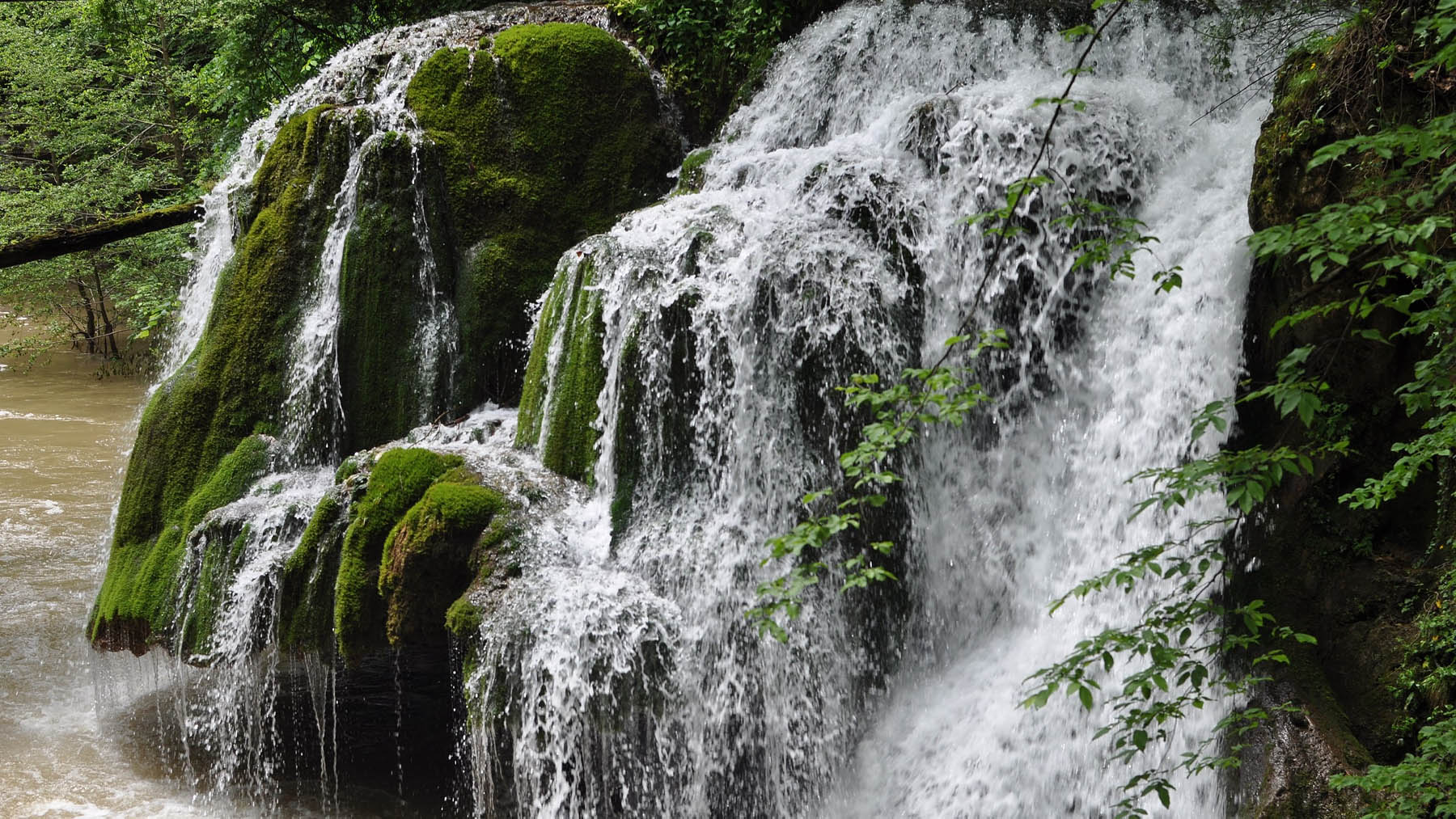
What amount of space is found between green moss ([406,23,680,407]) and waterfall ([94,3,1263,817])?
109 cm

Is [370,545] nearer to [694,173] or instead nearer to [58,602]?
[694,173]

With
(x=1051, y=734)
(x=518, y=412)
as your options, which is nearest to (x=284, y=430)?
(x=518, y=412)

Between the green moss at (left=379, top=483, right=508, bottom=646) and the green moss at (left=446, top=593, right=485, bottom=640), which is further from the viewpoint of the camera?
the green moss at (left=379, top=483, right=508, bottom=646)

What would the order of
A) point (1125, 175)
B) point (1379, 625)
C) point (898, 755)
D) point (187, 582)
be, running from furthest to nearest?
point (187, 582) < point (1125, 175) < point (898, 755) < point (1379, 625)

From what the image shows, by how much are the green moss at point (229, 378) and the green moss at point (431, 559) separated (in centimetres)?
232

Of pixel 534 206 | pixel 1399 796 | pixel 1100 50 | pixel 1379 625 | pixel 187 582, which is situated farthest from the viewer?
pixel 534 206

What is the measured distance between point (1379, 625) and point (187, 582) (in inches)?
259

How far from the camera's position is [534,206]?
8.39m

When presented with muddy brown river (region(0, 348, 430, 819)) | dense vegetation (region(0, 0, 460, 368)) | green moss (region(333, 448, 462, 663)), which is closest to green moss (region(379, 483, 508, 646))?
green moss (region(333, 448, 462, 663))

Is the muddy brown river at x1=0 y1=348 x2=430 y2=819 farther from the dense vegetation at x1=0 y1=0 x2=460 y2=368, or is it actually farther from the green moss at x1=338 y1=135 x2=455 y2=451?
the dense vegetation at x1=0 y1=0 x2=460 y2=368

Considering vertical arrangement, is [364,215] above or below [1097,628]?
above

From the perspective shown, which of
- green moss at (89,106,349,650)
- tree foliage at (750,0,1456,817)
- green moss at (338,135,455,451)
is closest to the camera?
tree foliage at (750,0,1456,817)

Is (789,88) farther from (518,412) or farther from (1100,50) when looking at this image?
(518,412)

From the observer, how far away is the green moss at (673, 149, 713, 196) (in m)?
7.82
